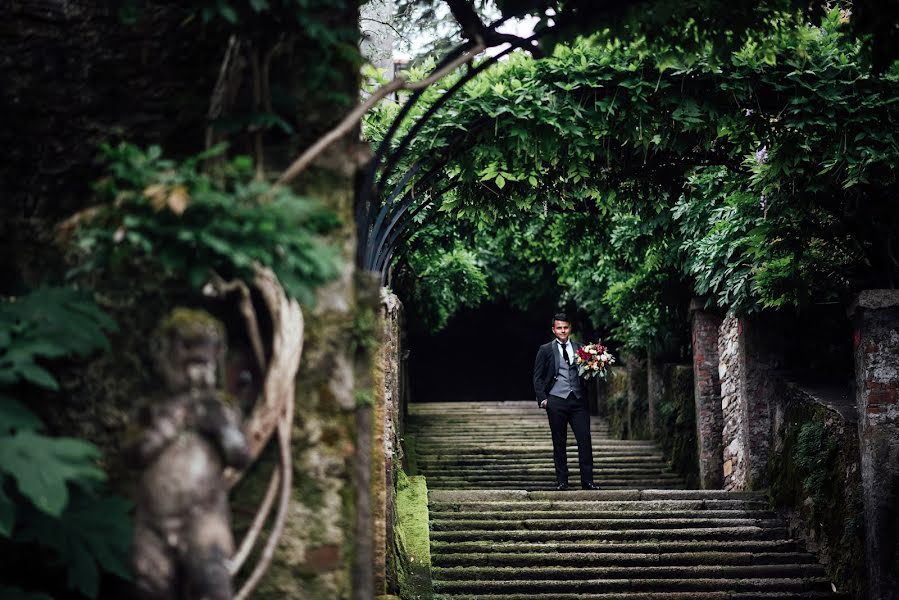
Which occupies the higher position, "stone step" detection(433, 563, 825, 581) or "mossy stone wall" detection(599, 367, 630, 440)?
"mossy stone wall" detection(599, 367, 630, 440)

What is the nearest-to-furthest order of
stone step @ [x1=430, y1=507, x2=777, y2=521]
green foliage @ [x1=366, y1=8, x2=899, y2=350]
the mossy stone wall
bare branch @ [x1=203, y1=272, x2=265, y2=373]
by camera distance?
bare branch @ [x1=203, y1=272, x2=265, y2=373] < green foliage @ [x1=366, y1=8, x2=899, y2=350] < stone step @ [x1=430, y1=507, x2=777, y2=521] < the mossy stone wall

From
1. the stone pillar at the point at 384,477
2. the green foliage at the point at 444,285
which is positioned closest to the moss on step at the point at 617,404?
the green foliage at the point at 444,285

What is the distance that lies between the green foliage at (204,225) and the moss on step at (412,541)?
4.35m

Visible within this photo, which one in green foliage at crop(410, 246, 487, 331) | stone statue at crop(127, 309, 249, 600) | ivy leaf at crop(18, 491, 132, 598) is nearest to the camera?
stone statue at crop(127, 309, 249, 600)

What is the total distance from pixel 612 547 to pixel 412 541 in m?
1.74

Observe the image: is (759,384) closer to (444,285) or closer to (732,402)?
(732,402)

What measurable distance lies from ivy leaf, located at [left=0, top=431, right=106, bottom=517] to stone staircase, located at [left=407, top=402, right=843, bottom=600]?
5.15 metres

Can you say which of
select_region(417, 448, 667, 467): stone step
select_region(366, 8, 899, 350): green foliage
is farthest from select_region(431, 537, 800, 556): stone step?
select_region(417, 448, 667, 467): stone step

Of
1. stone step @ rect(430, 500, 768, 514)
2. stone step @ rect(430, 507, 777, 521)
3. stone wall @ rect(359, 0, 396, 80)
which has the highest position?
stone wall @ rect(359, 0, 396, 80)

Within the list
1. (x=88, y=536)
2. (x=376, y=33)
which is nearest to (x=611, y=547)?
(x=376, y=33)

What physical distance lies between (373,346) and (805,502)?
6.61m

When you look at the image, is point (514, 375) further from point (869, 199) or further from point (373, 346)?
point (373, 346)

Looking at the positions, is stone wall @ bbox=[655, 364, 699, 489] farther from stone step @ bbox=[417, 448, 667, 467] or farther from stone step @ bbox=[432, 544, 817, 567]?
stone step @ bbox=[432, 544, 817, 567]

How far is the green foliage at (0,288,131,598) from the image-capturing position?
315cm
